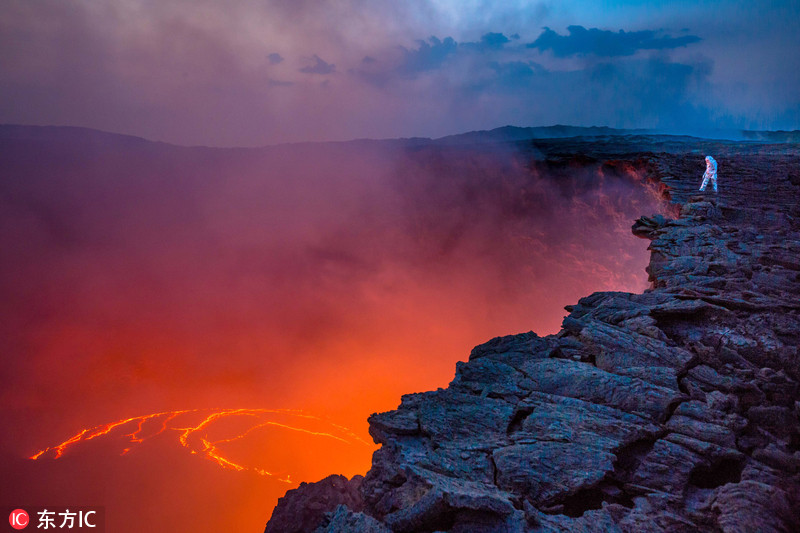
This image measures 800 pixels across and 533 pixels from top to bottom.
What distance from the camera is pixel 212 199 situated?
49.2 metres

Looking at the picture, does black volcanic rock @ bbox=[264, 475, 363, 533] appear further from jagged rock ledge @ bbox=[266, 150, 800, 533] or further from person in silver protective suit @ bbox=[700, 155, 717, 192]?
person in silver protective suit @ bbox=[700, 155, 717, 192]

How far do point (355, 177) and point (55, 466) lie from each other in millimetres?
36917

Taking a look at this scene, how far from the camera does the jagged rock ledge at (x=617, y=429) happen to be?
6.11 meters

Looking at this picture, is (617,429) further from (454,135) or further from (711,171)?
(454,135)

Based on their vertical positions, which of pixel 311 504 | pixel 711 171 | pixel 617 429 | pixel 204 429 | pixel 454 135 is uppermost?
pixel 454 135

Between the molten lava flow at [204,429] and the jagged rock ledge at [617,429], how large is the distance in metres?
24.4

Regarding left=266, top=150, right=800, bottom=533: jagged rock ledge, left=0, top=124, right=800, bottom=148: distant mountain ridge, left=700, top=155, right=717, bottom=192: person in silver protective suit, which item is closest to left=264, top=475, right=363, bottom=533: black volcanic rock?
left=266, top=150, right=800, bottom=533: jagged rock ledge

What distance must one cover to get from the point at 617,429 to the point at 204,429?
108ft

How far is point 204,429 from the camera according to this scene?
31.7 metres

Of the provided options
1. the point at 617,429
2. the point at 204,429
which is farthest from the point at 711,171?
the point at 204,429

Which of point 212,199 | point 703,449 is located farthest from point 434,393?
point 212,199

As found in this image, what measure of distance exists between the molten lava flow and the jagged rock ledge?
2442cm

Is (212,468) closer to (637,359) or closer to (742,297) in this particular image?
(637,359)

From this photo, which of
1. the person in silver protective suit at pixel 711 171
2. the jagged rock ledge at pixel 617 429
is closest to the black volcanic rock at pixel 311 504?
the jagged rock ledge at pixel 617 429
